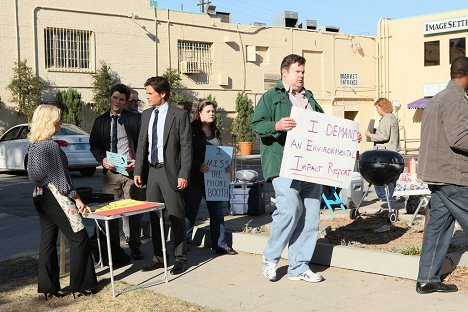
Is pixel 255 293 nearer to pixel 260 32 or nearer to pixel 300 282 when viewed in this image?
pixel 300 282

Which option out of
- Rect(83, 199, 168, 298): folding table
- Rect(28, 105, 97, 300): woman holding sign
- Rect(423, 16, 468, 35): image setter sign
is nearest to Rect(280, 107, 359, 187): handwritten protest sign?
Rect(83, 199, 168, 298): folding table

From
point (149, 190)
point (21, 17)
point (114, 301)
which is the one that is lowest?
point (114, 301)

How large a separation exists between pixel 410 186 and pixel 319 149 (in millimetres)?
3155

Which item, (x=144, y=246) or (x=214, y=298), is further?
(x=144, y=246)

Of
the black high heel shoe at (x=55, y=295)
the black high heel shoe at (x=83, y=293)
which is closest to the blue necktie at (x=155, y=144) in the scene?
the black high heel shoe at (x=83, y=293)

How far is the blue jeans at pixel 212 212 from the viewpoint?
23.9ft

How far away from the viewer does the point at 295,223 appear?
5832mm

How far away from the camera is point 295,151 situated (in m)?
5.71

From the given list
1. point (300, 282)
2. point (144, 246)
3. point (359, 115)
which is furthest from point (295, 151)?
point (359, 115)

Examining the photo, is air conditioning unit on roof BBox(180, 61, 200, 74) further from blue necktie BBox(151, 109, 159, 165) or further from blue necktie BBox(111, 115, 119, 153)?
blue necktie BBox(151, 109, 159, 165)

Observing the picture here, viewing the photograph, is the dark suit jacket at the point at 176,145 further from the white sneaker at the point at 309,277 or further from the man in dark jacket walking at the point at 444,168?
the man in dark jacket walking at the point at 444,168

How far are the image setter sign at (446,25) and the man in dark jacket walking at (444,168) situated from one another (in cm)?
3114

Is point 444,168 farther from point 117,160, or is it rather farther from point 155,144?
point 117,160

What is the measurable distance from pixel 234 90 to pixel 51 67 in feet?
32.3
